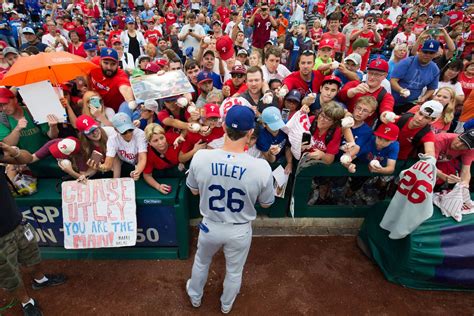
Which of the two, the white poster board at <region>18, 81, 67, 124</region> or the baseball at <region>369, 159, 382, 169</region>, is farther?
the white poster board at <region>18, 81, 67, 124</region>

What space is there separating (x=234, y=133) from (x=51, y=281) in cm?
304

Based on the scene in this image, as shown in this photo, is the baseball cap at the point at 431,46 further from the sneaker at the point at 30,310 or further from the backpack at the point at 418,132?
the sneaker at the point at 30,310

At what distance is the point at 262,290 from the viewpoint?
3670mm

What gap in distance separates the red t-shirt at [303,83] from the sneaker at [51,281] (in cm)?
396

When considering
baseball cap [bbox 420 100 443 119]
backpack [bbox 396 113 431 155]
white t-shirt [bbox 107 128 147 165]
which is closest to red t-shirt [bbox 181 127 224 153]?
white t-shirt [bbox 107 128 147 165]

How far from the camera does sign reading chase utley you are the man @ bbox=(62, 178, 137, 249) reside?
12.1 ft

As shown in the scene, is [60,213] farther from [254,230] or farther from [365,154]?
[365,154]

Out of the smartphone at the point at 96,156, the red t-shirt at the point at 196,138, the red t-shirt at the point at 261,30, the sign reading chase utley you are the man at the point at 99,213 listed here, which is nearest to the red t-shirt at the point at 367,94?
the red t-shirt at the point at 196,138

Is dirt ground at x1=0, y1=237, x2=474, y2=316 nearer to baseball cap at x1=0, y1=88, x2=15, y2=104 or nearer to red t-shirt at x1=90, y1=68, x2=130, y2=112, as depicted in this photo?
baseball cap at x1=0, y1=88, x2=15, y2=104

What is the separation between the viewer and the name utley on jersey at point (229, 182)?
8.46ft

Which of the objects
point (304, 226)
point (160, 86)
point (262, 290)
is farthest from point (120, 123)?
point (304, 226)

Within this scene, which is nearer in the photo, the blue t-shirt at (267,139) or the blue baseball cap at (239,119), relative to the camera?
the blue baseball cap at (239,119)

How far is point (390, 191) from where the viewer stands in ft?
14.4

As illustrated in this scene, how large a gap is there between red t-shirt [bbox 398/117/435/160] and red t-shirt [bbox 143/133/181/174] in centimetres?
286
